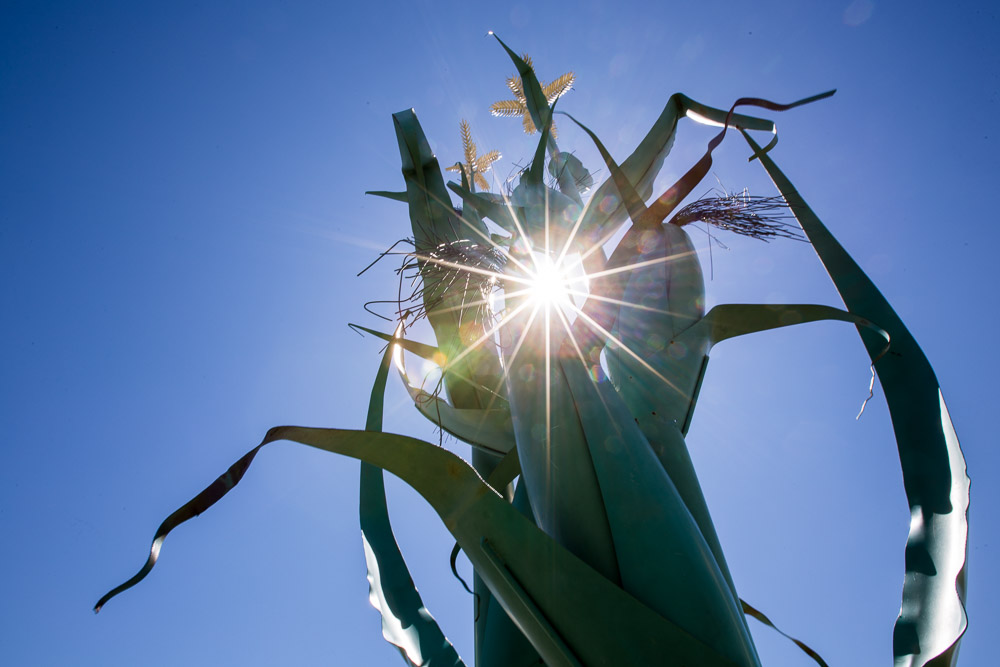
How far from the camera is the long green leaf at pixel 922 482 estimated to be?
85 cm

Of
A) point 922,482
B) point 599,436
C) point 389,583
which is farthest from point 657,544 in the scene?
point 389,583

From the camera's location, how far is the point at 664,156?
1.88m

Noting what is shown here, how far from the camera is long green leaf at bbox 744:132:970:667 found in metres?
0.85

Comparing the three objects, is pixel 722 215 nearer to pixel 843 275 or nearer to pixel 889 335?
pixel 843 275

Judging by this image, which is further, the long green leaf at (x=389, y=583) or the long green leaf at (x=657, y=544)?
the long green leaf at (x=389, y=583)

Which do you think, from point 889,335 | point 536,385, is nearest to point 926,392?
point 889,335

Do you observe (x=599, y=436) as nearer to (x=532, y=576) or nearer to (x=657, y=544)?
(x=657, y=544)

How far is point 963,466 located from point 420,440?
3.21ft

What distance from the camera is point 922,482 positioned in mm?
999

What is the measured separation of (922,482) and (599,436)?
22.7 inches

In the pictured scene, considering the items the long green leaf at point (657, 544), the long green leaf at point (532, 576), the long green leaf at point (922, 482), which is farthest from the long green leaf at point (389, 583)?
the long green leaf at point (922, 482)

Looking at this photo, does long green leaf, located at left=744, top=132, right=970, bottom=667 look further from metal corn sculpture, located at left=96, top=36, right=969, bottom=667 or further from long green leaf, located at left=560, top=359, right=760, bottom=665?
long green leaf, located at left=560, top=359, right=760, bottom=665

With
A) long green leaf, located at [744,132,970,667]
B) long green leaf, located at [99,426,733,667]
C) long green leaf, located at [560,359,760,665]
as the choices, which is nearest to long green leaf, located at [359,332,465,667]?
long green leaf, located at [99,426,733,667]

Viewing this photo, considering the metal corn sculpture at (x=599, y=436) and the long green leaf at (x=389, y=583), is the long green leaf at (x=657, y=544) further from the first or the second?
the long green leaf at (x=389, y=583)
